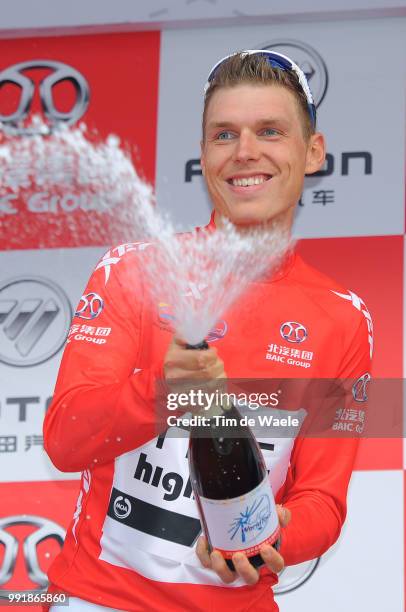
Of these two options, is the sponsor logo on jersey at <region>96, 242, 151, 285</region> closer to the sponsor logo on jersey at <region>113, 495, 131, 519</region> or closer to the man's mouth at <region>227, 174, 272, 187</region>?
the man's mouth at <region>227, 174, 272, 187</region>

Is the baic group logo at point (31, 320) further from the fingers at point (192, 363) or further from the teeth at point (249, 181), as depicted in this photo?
the fingers at point (192, 363)

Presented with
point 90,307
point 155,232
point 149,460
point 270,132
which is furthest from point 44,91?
point 149,460

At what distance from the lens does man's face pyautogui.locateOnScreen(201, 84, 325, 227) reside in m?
1.63

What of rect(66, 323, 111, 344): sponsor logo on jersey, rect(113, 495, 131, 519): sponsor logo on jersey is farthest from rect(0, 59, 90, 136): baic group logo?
rect(113, 495, 131, 519): sponsor logo on jersey

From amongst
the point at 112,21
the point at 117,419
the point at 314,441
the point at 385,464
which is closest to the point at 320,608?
the point at 385,464

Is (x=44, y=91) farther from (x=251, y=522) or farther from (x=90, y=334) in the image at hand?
(x=251, y=522)

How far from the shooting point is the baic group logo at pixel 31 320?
7.71 ft

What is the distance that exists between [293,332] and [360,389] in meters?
0.14

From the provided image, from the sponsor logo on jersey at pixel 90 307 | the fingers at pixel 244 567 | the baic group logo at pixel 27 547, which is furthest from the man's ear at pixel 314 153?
the baic group logo at pixel 27 547

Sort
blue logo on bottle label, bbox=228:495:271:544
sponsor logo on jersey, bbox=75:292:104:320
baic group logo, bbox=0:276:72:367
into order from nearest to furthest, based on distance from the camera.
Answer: blue logo on bottle label, bbox=228:495:271:544, sponsor logo on jersey, bbox=75:292:104:320, baic group logo, bbox=0:276:72:367

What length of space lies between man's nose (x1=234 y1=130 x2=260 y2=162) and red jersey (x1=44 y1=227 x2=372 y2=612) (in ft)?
0.67

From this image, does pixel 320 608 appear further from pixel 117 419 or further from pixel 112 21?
pixel 112 21

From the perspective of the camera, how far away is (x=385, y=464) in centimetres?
215

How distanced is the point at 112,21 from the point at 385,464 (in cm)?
117
